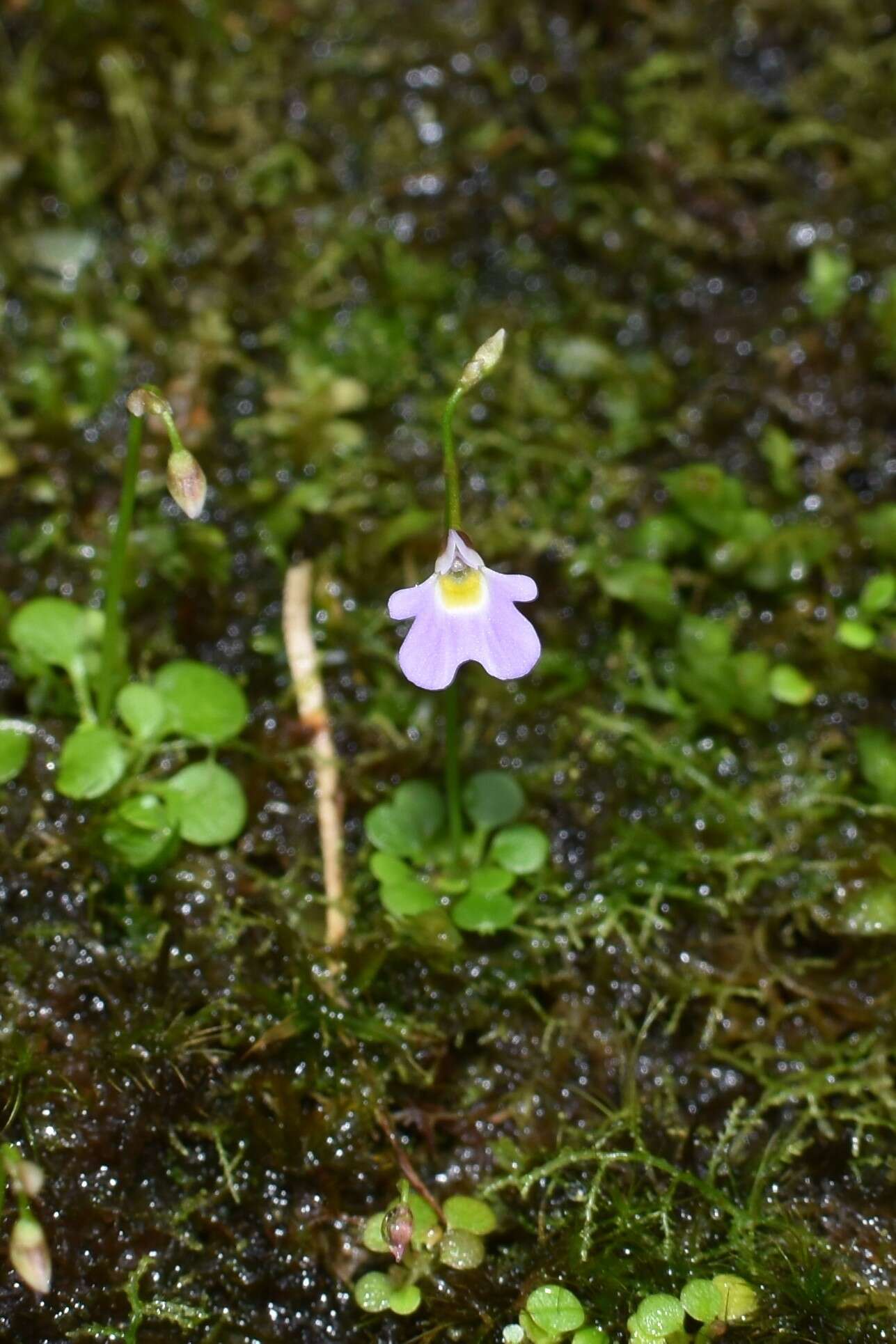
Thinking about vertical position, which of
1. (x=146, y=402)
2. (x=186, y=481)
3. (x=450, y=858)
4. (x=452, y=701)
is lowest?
(x=450, y=858)

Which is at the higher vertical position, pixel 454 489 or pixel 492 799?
pixel 454 489

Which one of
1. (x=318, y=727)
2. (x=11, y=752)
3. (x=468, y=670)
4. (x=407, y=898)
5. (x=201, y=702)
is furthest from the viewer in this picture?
(x=468, y=670)

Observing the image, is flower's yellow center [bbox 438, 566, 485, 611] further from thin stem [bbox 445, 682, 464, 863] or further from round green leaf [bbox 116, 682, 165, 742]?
round green leaf [bbox 116, 682, 165, 742]

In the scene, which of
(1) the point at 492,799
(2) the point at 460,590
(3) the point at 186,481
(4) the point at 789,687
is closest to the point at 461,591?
(2) the point at 460,590

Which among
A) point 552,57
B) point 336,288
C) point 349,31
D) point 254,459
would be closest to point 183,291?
point 336,288

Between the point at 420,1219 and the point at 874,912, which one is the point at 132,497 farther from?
the point at 874,912

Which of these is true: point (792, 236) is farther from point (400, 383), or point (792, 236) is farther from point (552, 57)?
point (400, 383)

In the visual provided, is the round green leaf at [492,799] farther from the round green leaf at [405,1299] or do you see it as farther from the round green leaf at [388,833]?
the round green leaf at [405,1299]

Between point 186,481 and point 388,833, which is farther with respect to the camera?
point 388,833
